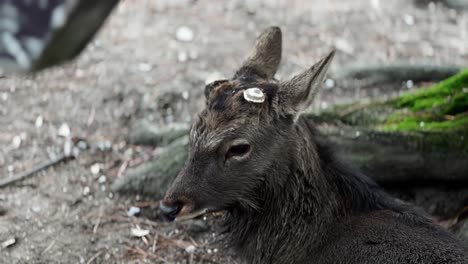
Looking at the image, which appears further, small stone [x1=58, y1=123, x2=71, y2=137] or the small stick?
small stone [x1=58, y1=123, x2=71, y2=137]

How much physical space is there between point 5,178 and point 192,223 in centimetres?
216

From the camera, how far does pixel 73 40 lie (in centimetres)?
264

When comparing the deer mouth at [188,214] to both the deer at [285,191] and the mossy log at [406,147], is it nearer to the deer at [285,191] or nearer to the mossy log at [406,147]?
the deer at [285,191]

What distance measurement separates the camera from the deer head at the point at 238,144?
14.4 ft

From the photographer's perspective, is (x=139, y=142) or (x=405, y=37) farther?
(x=405, y=37)

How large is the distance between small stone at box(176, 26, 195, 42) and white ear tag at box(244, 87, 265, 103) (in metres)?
5.92

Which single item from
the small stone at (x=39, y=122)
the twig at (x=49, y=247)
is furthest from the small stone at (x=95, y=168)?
the twig at (x=49, y=247)

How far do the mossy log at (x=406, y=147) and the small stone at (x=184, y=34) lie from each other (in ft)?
11.4

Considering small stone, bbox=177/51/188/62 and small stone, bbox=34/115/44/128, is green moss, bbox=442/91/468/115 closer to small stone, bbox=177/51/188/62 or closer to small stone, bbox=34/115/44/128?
small stone, bbox=177/51/188/62

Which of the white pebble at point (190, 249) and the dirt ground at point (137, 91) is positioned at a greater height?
the white pebble at point (190, 249)

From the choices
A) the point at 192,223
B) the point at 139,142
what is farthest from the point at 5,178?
the point at 192,223

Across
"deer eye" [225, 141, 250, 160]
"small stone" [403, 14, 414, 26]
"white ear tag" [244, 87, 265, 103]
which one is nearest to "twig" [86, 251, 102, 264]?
"deer eye" [225, 141, 250, 160]

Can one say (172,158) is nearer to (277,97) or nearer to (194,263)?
(194,263)

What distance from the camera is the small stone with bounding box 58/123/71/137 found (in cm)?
765
